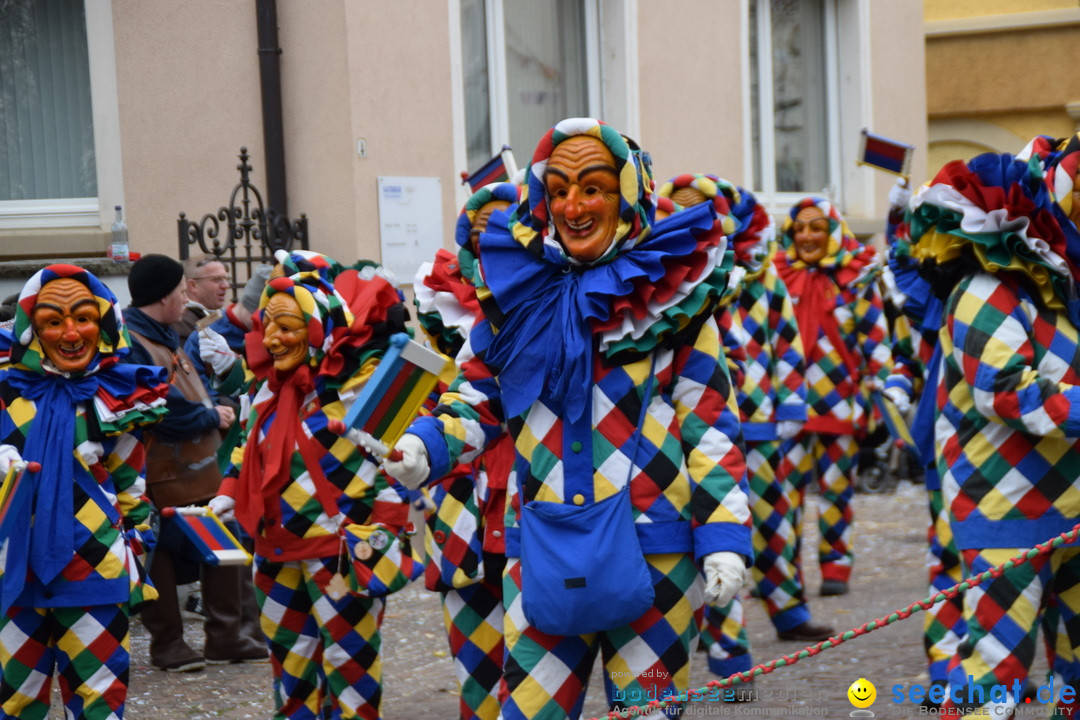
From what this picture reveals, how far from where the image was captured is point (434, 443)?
145 inches

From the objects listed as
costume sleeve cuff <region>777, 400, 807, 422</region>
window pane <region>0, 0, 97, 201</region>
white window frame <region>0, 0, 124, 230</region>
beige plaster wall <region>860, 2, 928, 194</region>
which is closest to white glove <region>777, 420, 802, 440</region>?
costume sleeve cuff <region>777, 400, 807, 422</region>

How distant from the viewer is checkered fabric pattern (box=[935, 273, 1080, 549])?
4.34m

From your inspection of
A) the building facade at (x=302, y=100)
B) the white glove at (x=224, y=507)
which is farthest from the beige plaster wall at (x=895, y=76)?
the white glove at (x=224, y=507)

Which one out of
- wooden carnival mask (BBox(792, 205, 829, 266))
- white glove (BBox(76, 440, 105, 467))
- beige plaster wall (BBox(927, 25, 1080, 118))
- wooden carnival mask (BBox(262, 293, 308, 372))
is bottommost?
white glove (BBox(76, 440, 105, 467))

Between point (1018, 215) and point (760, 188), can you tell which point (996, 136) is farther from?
point (1018, 215)

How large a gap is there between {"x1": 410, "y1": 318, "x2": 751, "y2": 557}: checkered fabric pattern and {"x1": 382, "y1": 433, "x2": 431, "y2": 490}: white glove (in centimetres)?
6

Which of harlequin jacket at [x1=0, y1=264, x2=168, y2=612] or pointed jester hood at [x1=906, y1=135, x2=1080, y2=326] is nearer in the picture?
pointed jester hood at [x1=906, y1=135, x2=1080, y2=326]

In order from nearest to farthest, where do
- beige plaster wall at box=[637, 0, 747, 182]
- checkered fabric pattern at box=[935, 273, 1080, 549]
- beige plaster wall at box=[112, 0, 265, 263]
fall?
checkered fabric pattern at box=[935, 273, 1080, 549]
beige plaster wall at box=[112, 0, 265, 263]
beige plaster wall at box=[637, 0, 747, 182]

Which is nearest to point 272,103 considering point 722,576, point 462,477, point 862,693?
point 462,477

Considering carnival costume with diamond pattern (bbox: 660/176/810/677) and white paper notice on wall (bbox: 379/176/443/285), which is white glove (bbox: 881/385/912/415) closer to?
carnival costume with diamond pattern (bbox: 660/176/810/677)

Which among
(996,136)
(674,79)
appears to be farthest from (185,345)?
(996,136)

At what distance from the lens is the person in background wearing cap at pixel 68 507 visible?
5180mm

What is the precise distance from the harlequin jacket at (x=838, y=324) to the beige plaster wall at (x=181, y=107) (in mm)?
3900

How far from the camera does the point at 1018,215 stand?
4523 mm
